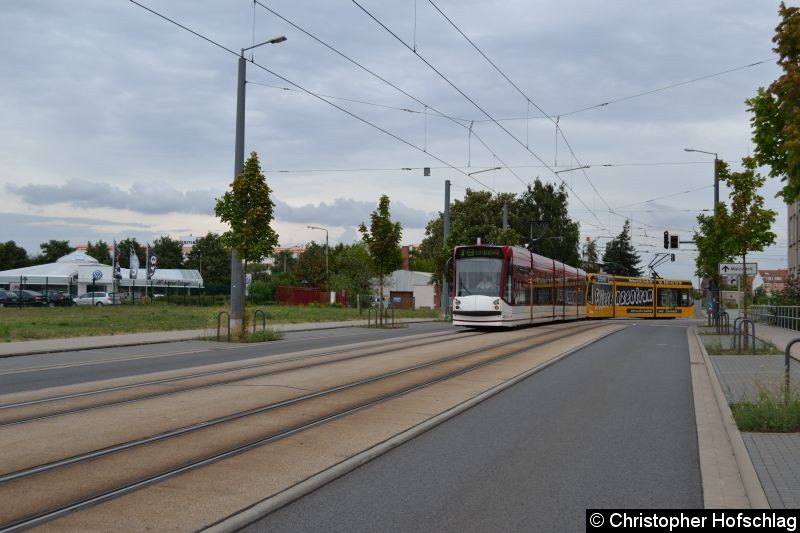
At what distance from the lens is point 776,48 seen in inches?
389

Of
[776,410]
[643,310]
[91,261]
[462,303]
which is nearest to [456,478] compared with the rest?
[776,410]

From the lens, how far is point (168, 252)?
416ft

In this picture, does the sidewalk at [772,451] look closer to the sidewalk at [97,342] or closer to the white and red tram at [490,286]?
the sidewalk at [97,342]

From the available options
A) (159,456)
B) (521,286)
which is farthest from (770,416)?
(521,286)

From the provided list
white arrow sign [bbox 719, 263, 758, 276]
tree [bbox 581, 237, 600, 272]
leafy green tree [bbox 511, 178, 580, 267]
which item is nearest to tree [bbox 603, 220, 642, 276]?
tree [bbox 581, 237, 600, 272]

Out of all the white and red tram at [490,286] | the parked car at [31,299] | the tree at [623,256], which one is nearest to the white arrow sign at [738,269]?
the white and red tram at [490,286]

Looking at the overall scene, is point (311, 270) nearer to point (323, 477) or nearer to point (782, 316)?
point (782, 316)

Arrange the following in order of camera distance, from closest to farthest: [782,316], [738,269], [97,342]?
1. [97,342]
2. [738,269]
3. [782,316]

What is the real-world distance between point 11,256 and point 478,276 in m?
96.1

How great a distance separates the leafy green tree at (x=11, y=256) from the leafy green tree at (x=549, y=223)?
229ft

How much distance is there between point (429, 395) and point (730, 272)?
1714 centimetres

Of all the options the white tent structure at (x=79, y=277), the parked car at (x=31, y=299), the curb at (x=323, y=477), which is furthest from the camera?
the white tent structure at (x=79, y=277)

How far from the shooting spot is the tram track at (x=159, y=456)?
5875mm

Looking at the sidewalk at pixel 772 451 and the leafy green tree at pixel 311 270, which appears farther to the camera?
the leafy green tree at pixel 311 270
